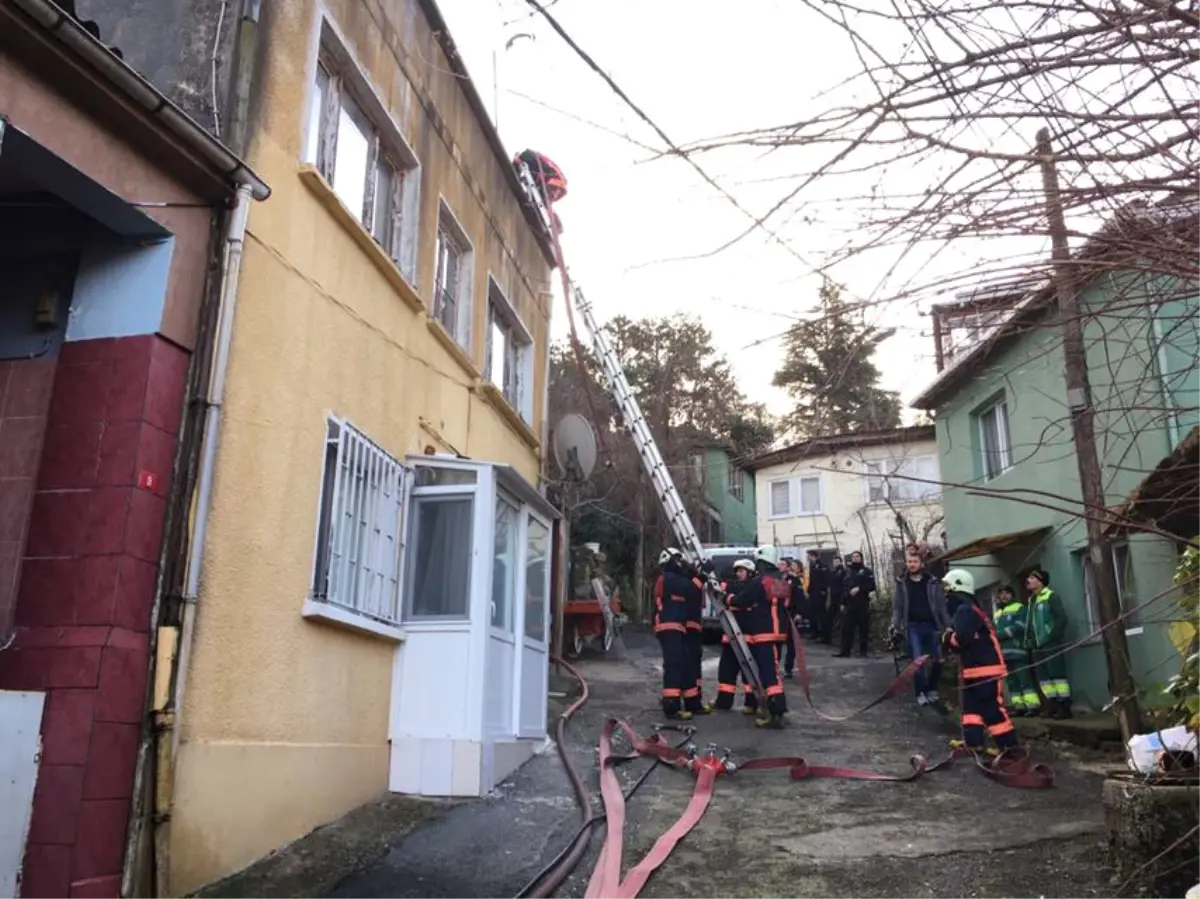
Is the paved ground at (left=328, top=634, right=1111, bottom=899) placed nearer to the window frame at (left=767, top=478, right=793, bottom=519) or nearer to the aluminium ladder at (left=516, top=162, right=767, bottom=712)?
the aluminium ladder at (left=516, top=162, right=767, bottom=712)

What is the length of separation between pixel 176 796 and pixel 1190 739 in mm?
5123

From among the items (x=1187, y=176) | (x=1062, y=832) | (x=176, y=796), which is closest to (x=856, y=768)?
(x=1062, y=832)

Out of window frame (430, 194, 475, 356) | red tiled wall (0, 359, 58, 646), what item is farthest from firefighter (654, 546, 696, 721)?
red tiled wall (0, 359, 58, 646)

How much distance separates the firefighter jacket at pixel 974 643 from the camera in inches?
354

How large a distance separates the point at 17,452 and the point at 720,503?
31.0 m

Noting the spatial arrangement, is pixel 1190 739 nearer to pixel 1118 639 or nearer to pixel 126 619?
pixel 1118 639

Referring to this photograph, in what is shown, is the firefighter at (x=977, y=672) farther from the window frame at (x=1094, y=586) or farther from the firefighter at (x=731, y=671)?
the firefighter at (x=731, y=671)

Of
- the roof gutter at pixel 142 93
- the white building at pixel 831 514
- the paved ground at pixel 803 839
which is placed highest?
the white building at pixel 831 514

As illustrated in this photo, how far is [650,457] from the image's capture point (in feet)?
Result: 41.0

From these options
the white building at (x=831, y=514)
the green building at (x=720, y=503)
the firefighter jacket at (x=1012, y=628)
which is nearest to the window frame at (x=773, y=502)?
the white building at (x=831, y=514)

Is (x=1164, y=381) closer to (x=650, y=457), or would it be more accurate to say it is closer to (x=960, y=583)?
(x=960, y=583)

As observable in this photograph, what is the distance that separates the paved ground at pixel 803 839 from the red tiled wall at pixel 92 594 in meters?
1.28

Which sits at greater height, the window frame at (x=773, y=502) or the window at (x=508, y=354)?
the window frame at (x=773, y=502)

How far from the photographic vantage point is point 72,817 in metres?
4.33
